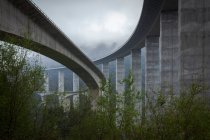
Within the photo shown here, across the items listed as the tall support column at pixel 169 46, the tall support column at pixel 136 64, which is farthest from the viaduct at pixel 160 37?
the tall support column at pixel 136 64

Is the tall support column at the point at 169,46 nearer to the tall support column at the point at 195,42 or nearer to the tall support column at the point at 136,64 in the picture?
the tall support column at the point at 195,42

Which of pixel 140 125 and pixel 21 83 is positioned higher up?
pixel 21 83

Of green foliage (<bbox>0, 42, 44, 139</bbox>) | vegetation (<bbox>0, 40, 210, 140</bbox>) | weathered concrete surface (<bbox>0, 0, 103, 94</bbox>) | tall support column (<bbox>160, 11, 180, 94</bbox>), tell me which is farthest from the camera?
tall support column (<bbox>160, 11, 180, 94</bbox>)

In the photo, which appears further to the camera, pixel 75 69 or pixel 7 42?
pixel 75 69

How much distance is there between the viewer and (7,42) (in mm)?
25484

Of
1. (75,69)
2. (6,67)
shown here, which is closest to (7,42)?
(6,67)

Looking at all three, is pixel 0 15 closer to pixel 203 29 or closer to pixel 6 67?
pixel 6 67

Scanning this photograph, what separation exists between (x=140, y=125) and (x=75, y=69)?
40.1 metres

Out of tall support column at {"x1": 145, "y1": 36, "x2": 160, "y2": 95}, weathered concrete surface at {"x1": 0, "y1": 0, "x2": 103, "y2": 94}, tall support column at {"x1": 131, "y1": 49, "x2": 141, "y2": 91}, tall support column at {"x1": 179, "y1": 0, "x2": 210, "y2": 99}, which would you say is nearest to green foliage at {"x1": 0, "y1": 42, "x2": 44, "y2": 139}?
weathered concrete surface at {"x1": 0, "y1": 0, "x2": 103, "y2": 94}

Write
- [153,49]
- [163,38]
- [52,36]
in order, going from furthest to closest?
[153,49] → [163,38] → [52,36]

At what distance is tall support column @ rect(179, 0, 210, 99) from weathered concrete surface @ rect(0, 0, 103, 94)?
33.9 feet

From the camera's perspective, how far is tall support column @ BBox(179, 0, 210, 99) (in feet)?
91.6

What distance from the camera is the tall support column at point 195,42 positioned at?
27.9m

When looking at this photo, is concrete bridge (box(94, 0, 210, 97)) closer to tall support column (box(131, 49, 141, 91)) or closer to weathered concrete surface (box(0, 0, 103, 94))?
tall support column (box(131, 49, 141, 91))
